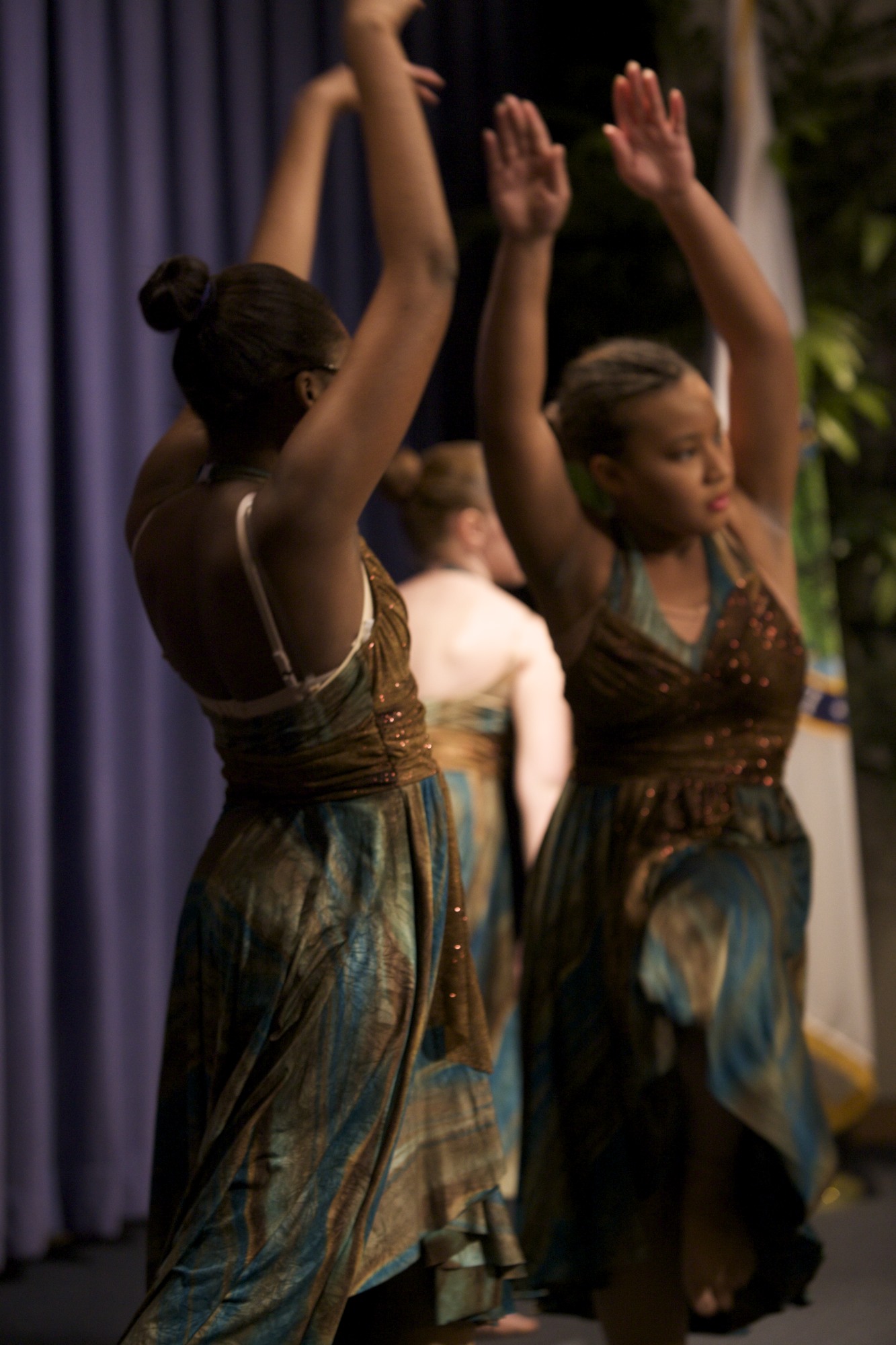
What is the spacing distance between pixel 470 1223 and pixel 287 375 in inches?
32.8

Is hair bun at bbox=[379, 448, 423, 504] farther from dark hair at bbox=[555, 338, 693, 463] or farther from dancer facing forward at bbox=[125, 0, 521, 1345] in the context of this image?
dancer facing forward at bbox=[125, 0, 521, 1345]

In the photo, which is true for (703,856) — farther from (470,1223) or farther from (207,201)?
(207,201)

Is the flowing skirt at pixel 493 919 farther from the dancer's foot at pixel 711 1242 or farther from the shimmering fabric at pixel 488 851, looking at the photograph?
the dancer's foot at pixel 711 1242

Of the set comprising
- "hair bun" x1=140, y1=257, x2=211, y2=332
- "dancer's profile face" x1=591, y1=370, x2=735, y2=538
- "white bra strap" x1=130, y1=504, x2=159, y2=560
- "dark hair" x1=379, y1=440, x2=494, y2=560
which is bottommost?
"white bra strap" x1=130, y1=504, x2=159, y2=560

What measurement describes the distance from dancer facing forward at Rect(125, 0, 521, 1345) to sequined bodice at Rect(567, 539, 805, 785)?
1.72 feet

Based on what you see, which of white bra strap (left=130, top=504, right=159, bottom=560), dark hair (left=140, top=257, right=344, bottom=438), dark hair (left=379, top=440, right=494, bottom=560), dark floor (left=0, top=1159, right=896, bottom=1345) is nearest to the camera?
dark hair (left=140, top=257, right=344, bottom=438)

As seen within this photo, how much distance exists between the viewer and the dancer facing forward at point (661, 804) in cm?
186

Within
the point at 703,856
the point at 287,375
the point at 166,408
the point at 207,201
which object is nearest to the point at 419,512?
the point at 166,408

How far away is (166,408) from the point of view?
10.9 ft

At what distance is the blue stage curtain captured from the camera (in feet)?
9.69

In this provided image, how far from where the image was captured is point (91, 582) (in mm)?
3133

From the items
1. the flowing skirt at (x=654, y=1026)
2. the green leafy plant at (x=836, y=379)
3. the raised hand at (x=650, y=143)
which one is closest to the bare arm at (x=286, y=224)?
the raised hand at (x=650, y=143)

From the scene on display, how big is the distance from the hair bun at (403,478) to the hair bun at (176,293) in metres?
1.77

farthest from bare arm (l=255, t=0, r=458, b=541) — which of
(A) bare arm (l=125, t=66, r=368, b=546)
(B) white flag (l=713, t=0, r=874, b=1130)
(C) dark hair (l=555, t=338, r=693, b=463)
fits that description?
(B) white flag (l=713, t=0, r=874, b=1130)
